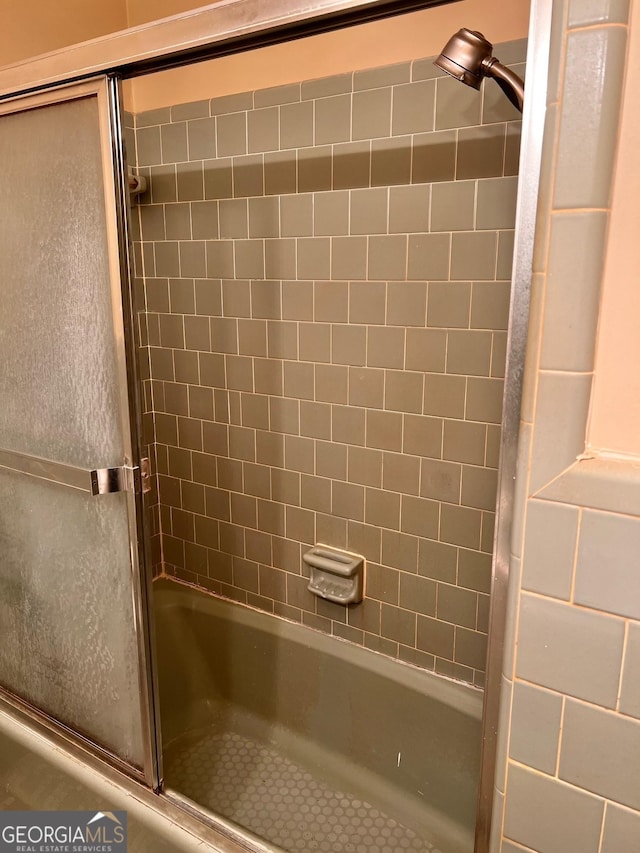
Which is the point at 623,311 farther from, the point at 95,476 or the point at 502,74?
the point at 95,476

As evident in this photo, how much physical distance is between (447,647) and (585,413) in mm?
1262

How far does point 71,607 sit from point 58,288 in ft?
2.37

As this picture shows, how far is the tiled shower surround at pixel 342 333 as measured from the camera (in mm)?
1533

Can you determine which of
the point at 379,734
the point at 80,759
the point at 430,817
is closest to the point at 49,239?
the point at 80,759

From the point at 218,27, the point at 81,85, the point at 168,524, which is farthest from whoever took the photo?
the point at 168,524

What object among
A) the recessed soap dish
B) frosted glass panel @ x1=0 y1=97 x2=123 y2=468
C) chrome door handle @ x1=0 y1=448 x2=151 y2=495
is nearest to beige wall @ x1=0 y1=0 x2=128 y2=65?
frosted glass panel @ x1=0 y1=97 x2=123 y2=468

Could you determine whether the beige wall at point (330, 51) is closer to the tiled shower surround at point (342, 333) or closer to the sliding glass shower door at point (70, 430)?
the tiled shower surround at point (342, 333)

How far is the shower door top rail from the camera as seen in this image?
85cm

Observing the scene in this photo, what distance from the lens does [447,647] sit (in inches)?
69.1

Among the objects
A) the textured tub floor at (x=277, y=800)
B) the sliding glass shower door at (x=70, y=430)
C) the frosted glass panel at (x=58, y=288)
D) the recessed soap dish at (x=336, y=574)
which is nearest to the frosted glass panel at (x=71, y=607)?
the sliding glass shower door at (x=70, y=430)

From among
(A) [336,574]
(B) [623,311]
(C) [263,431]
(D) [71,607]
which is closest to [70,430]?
(D) [71,607]

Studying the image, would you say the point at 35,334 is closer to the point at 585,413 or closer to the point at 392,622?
the point at 585,413

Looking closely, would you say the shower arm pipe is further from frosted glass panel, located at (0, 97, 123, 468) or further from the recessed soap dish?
the recessed soap dish

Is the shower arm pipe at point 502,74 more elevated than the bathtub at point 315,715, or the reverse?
the shower arm pipe at point 502,74
